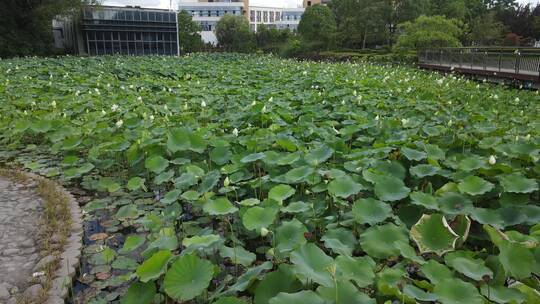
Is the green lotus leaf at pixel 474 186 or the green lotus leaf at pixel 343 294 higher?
the green lotus leaf at pixel 474 186

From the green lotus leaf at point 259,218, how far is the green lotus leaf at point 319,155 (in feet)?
2.63

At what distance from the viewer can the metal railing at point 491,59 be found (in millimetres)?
11720

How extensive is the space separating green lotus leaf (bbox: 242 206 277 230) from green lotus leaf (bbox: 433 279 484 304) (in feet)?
3.15

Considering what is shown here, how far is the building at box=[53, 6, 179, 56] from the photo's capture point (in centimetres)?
3102

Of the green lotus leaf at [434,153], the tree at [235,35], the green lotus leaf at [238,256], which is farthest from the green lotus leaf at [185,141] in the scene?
the tree at [235,35]

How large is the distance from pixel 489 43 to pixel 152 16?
27800mm

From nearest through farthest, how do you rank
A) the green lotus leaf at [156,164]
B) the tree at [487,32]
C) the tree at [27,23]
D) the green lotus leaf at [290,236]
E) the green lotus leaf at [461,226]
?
the green lotus leaf at [290,236]
the green lotus leaf at [461,226]
the green lotus leaf at [156,164]
the tree at [27,23]
the tree at [487,32]

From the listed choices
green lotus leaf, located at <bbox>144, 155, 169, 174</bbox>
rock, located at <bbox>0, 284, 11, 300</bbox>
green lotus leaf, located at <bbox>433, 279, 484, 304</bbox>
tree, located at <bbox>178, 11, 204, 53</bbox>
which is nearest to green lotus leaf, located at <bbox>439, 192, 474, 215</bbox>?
green lotus leaf, located at <bbox>433, 279, 484, 304</bbox>

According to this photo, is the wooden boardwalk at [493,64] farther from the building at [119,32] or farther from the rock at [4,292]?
the building at [119,32]

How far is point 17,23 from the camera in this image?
1013 inches

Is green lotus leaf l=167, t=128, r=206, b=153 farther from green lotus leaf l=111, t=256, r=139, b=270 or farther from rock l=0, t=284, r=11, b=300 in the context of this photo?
rock l=0, t=284, r=11, b=300

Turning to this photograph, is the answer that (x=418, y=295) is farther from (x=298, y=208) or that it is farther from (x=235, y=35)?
(x=235, y=35)

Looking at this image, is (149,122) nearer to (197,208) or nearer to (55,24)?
(197,208)

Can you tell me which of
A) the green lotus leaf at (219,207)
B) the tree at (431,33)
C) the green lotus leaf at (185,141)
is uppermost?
the tree at (431,33)
